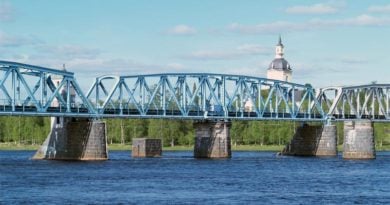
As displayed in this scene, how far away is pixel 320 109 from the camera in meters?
172

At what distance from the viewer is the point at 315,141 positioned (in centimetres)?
16338

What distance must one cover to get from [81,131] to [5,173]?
961 inches

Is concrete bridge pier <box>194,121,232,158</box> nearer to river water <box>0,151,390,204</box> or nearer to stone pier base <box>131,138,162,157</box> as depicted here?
stone pier base <box>131,138,162,157</box>

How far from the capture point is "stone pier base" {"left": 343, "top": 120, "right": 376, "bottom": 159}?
155125mm

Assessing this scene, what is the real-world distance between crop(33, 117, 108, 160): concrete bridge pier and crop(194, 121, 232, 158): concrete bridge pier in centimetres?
2107

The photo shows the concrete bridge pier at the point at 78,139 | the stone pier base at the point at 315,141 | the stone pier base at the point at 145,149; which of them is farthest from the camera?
the stone pier base at the point at 315,141

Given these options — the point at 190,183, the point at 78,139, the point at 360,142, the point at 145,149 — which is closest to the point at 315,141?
the point at 360,142

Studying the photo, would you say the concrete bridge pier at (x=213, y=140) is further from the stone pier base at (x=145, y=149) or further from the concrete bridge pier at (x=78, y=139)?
the concrete bridge pier at (x=78, y=139)

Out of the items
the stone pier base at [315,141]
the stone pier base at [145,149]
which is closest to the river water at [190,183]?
the stone pier base at [145,149]

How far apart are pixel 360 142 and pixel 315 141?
9402 mm

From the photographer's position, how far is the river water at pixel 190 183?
7762 centimetres

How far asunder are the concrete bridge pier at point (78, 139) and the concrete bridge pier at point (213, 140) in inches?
829

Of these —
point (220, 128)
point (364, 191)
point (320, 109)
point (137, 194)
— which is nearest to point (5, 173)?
point (137, 194)

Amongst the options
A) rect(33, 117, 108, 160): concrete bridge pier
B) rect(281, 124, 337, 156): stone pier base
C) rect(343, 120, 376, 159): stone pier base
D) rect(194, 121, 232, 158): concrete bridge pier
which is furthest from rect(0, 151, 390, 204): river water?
rect(281, 124, 337, 156): stone pier base
